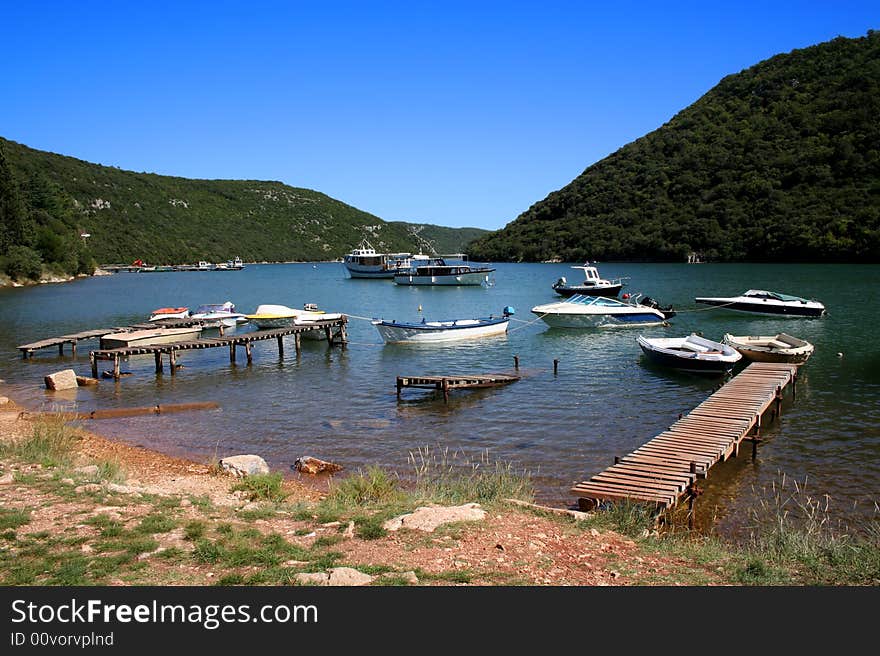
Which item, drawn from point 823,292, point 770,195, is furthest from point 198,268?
point 823,292

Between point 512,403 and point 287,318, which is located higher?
point 287,318

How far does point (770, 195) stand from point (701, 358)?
102 metres

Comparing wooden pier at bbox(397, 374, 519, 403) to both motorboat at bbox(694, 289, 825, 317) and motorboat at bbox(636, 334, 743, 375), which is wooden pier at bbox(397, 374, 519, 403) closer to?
motorboat at bbox(636, 334, 743, 375)

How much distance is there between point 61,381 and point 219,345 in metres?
6.68

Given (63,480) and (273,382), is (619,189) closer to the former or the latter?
(273,382)

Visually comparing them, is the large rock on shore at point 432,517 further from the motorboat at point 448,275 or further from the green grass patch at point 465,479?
the motorboat at point 448,275

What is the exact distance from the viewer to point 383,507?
940 centimetres

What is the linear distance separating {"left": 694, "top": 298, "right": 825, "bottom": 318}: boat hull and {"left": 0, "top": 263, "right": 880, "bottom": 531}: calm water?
0.88 metres

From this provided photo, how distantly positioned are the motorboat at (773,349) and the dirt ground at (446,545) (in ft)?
60.5

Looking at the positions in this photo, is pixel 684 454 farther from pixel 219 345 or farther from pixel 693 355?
pixel 219 345

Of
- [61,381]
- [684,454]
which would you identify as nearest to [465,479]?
[684,454]

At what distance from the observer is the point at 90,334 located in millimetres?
→ 33094

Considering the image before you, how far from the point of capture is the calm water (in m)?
14.6

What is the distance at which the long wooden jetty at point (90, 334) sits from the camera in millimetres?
31250
